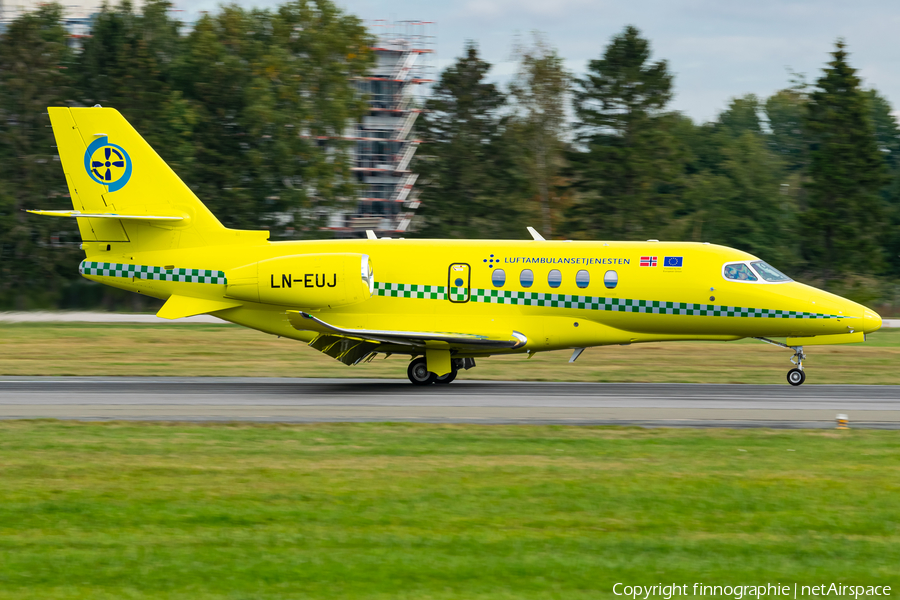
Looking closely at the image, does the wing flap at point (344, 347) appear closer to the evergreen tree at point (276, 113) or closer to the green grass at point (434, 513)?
the green grass at point (434, 513)

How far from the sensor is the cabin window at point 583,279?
2158cm

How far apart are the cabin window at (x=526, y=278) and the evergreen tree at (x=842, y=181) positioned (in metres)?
40.3

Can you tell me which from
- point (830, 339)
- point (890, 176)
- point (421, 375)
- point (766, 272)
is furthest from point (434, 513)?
point (890, 176)

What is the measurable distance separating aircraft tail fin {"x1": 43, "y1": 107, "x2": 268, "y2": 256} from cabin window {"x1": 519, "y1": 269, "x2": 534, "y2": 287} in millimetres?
6580

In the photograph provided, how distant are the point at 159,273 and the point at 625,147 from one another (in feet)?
132

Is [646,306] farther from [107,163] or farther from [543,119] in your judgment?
[543,119]

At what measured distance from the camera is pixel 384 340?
21.0 m

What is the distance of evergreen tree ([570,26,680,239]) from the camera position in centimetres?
5712

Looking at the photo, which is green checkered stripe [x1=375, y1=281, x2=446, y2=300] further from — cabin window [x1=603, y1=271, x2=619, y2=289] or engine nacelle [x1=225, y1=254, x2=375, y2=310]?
cabin window [x1=603, y1=271, x2=619, y2=289]

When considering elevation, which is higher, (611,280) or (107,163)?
(107,163)

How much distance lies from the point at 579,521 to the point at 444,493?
1.80 meters

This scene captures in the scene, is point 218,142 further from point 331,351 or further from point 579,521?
point 579,521

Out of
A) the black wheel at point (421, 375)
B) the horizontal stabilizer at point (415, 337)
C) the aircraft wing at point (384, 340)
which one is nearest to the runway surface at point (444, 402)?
the black wheel at point (421, 375)

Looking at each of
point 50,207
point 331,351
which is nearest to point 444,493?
point 331,351
